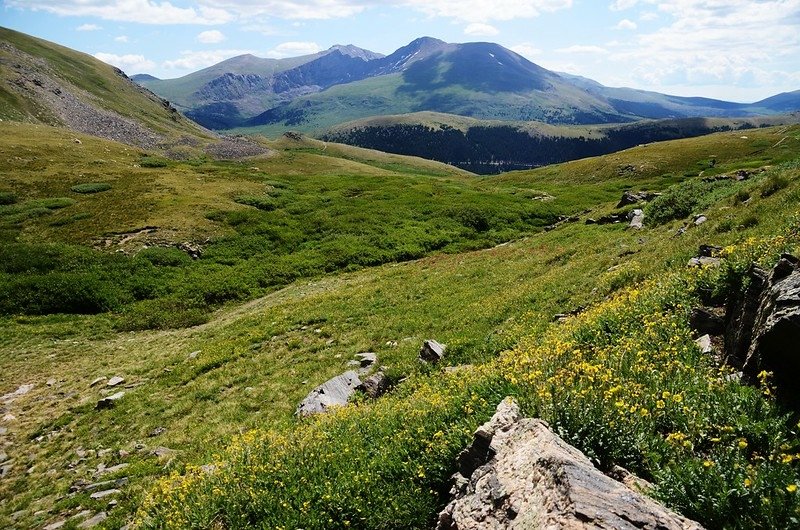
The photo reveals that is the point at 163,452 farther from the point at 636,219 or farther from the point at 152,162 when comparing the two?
the point at 152,162

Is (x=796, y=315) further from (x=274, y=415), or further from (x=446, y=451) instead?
(x=274, y=415)

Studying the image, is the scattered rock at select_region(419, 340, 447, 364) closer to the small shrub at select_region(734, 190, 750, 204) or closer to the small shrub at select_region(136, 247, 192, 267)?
the small shrub at select_region(734, 190, 750, 204)

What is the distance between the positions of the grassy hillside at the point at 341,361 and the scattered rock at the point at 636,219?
1.49 meters

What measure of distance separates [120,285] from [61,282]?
3760 millimetres

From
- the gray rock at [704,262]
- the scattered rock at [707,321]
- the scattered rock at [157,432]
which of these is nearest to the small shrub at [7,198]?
the scattered rock at [157,432]

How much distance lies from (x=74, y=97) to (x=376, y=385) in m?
151

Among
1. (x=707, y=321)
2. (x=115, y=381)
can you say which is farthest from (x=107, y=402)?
(x=707, y=321)

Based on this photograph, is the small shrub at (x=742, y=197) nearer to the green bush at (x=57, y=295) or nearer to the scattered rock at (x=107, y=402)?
the scattered rock at (x=107, y=402)

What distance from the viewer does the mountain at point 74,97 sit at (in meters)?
110

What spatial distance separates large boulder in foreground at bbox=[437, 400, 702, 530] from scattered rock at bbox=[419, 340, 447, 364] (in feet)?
30.0

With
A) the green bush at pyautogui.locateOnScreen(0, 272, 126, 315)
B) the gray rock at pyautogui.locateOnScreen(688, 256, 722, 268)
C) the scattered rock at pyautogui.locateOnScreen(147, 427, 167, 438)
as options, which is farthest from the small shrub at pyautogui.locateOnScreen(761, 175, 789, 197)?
the green bush at pyautogui.locateOnScreen(0, 272, 126, 315)

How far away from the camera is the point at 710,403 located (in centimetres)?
708

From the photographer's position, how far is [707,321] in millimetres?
10000

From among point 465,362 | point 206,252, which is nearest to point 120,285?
point 206,252
